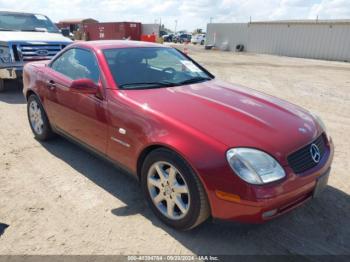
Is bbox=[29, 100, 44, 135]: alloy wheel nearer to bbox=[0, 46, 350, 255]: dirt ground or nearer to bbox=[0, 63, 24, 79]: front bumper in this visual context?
bbox=[0, 46, 350, 255]: dirt ground

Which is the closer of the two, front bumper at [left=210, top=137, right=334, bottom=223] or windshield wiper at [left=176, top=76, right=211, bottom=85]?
front bumper at [left=210, top=137, right=334, bottom=223]

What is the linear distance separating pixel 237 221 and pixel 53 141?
133 inches

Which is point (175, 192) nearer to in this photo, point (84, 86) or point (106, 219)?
point (106, 219)

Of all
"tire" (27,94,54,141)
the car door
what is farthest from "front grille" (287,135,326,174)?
"tire" (27,94,54,141)

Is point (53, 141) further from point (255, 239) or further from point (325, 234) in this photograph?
point (325, 234)

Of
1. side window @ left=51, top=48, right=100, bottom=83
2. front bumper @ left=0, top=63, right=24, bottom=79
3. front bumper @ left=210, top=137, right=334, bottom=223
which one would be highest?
side window @ left=51, top=48, right=100, bottom=83

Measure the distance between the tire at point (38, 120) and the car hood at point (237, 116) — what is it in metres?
1.98

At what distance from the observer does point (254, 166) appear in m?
2.50

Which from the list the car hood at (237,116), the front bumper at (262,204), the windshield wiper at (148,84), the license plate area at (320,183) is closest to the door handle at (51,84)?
the windshield wiper at (148,84)

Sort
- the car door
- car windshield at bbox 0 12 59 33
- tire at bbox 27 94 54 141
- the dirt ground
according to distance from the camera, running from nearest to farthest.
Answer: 1. the dirt ground
2. the car door
3. tire at bbox 27 94 54 141
4. car windshield at bbox 0 12 59 33

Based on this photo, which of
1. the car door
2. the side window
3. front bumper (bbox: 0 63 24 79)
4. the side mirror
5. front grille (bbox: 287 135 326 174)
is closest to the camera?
front grille (bbox: 287 135 326 174)

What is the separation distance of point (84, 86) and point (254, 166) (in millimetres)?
1905

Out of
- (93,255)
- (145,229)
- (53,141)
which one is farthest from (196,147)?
(53,141)

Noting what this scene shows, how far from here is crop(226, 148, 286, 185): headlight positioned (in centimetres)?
248
